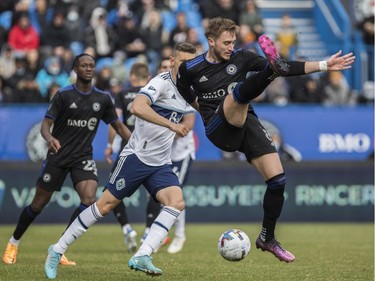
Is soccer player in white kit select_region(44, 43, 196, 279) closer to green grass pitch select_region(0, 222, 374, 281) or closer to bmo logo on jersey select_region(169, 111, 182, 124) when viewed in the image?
bmo logo on jersey select_region(169, 111, 182, 124)

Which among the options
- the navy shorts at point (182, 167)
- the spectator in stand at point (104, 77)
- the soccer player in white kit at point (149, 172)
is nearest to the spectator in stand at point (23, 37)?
the spectator in stand at point (104, 77)

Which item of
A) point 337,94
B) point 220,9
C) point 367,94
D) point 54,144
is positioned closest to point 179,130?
point 54,144

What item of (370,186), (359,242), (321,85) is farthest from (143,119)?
(321,85)

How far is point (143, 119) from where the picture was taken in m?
10.3

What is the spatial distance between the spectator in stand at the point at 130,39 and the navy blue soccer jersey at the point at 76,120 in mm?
11424

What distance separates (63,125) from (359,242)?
6.00 m

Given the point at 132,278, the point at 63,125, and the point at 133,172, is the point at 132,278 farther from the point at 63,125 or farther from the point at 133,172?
the point at 63,125

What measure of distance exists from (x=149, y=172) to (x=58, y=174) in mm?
2239

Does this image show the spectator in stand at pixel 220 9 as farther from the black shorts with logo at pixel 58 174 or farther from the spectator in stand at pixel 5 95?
the black shorts with logo at pixel 58 174

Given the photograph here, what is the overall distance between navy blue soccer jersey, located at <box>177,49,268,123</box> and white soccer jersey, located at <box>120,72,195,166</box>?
9.6 inches

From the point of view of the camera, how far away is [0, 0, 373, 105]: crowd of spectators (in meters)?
22.4

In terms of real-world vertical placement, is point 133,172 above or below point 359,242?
above

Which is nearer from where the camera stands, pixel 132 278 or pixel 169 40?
pixel 132 278

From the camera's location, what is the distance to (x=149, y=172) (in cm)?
1070
